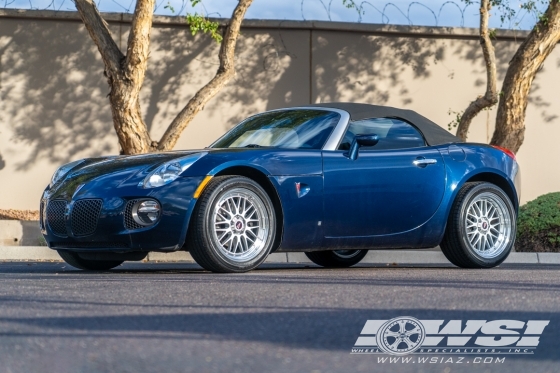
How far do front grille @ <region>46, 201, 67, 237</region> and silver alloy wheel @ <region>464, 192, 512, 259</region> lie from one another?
3222 millimetres

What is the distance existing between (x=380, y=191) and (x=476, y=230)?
1.06 m

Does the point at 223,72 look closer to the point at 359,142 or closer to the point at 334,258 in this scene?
the point at 334,258

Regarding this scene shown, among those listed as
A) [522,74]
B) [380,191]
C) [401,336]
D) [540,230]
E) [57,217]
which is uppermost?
[522,74]

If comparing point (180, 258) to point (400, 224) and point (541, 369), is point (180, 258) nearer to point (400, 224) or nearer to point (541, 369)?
point (400, 224)

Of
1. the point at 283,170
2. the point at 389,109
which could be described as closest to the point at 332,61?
the point at 389,109

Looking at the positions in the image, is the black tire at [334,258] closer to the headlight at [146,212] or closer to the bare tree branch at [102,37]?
the headlight at [146,212]

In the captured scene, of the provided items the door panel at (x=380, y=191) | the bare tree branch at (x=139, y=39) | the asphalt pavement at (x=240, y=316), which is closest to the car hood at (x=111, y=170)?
the asphalt pavement at (x=240, y=316)

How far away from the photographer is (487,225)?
27.8 ft

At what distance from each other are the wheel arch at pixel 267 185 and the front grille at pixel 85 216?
0.93 meters

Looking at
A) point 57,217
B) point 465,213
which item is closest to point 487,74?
point 465,213

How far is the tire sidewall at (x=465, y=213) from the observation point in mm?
8250

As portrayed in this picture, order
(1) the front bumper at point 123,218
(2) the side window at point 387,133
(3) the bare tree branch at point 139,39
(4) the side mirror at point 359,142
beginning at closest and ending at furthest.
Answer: (1) the front bumper at point 123,218 → (4) the side mirror at point 359,142 → (2) the side window at point 387,133 → (3) the bare tree branch at point 139,39

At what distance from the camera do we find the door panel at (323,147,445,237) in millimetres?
7672

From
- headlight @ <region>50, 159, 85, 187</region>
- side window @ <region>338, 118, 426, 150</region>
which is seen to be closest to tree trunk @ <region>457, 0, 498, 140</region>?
side window @ <region>338, 118, 426, 150</region>
